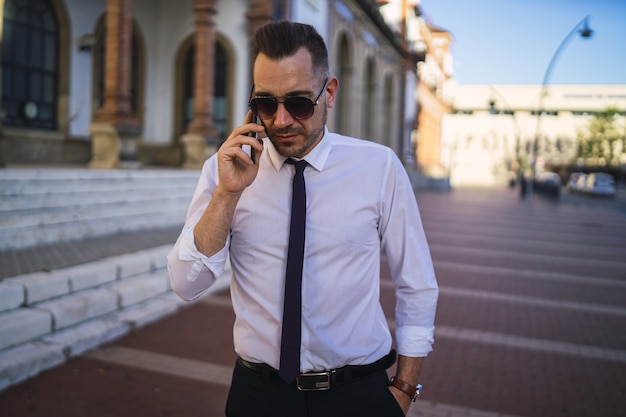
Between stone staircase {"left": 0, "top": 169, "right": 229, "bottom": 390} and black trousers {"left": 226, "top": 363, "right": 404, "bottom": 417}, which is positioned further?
stone staircase {"left": 0, "top": 169, "right": 229, "bottom": 390}

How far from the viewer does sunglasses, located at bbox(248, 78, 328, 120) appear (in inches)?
77.6

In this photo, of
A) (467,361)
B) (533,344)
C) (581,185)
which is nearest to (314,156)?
(467,361)

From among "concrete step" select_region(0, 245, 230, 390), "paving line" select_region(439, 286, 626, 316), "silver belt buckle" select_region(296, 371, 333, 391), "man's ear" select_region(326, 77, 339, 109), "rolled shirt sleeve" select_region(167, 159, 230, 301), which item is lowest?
"paving line" select_region(439, 286, 626, 316)

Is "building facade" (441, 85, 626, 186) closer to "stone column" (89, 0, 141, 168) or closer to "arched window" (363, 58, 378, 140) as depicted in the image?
"arched window" (363, 58, 378, 140)

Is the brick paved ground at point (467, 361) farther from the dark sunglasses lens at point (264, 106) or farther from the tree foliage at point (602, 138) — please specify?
the tree foliage at point (602, 138)

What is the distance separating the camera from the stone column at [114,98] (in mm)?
11914

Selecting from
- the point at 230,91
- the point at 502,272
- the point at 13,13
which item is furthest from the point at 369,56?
the point at 502,272

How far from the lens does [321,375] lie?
2.01 meters

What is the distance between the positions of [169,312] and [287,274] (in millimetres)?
5198

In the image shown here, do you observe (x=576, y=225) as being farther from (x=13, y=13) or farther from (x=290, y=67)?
(x=290, y=67)

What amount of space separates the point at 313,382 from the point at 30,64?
582 inches

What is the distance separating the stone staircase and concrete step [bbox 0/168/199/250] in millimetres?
14

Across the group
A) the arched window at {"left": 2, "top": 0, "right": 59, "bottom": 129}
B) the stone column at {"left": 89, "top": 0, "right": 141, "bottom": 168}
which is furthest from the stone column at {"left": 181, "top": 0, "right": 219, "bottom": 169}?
the arched window at {"left": 2, "top": 0, "right": 59, "bottom": 129}

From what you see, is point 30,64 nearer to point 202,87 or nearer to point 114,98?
point 114,98
